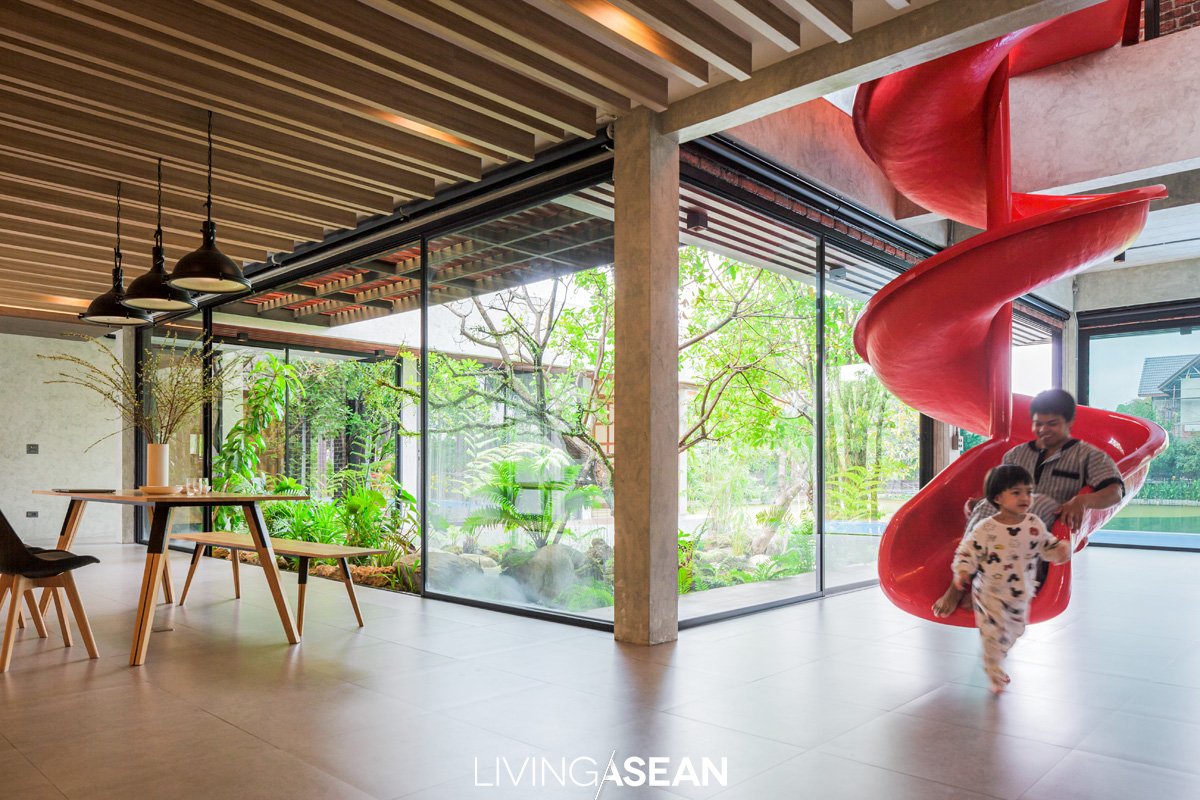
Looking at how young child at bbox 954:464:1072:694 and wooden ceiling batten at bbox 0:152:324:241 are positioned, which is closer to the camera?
young child at bbox 954:464:1072:694

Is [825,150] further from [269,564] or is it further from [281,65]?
[269,564]

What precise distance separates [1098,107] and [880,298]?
3.07 meters

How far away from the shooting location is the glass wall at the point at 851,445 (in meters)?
6.55

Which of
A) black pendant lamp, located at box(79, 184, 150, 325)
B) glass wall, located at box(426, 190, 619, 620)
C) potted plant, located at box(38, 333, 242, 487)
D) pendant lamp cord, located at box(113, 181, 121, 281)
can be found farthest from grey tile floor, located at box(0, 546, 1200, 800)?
pendant lamp cord, located at box(113, 181, 121, 281)

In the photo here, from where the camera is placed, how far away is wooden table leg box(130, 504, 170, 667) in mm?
4105

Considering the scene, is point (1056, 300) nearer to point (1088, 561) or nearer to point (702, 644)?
point (1088, 561)

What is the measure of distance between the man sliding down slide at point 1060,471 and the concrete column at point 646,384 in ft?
5.13

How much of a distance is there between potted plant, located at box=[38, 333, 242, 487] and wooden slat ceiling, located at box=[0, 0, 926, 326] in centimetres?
135

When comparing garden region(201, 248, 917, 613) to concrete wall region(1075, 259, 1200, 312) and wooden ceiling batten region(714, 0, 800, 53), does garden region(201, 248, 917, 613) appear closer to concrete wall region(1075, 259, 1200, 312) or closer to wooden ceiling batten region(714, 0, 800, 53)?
wooden ceiling batten region(714, 0, 800, 53)

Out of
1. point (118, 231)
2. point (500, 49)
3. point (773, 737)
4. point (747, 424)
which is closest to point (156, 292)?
point (118, 231)

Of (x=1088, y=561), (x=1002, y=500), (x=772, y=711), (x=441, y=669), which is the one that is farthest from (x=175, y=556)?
(x=1088, y=561)

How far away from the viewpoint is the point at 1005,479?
356cm

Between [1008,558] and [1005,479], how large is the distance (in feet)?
1.22

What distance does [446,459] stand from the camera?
6.04 m
